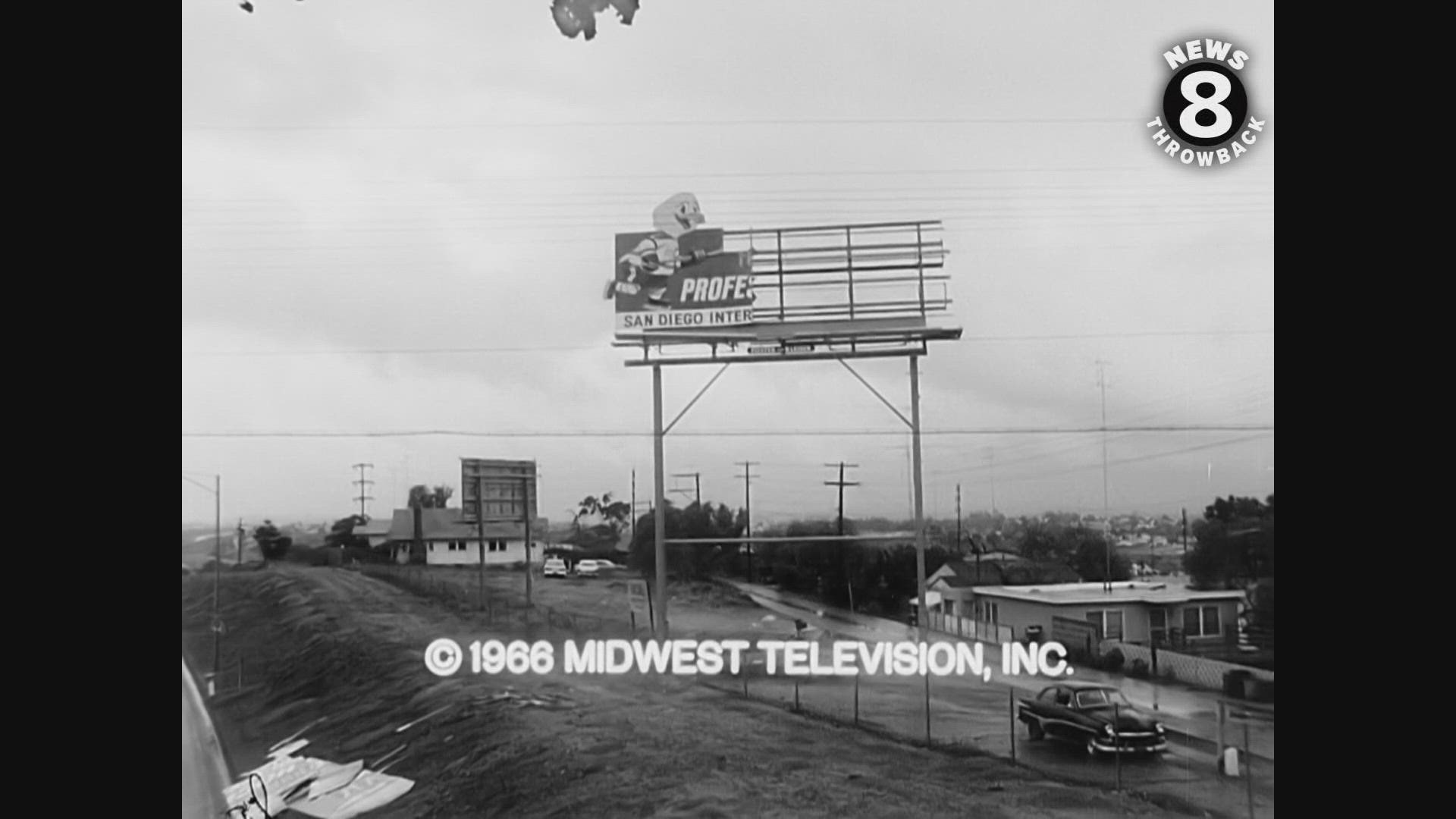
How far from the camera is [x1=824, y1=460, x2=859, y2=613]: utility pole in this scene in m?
2.58

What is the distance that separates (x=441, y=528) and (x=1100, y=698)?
4.85ft

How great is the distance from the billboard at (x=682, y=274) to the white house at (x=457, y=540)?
1.76 feet

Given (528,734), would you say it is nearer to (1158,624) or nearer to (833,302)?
(833,302)

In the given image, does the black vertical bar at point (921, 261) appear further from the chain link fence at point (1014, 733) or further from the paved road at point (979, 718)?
the chain link fence at point (1014, 733)

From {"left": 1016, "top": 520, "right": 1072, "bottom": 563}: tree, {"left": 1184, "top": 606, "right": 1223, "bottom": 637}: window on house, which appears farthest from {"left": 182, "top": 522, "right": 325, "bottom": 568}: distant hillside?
{"left": 1184, "top": 606, "right": 1223, "bottom": 637}: window on house

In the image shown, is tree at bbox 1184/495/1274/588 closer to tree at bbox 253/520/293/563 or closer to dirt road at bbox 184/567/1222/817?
dirt road at bbox 184/567/1222/817

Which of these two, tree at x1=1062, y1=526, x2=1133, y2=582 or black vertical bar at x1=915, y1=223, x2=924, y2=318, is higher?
black vertical bar at x1=915, y1=223, x2=924, y2=318

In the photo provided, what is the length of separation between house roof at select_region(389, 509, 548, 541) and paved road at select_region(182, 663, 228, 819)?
60 cm

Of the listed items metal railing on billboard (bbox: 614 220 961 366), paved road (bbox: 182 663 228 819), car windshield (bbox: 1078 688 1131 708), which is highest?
metal railing on billboard (bbox: 614 220 961 366)

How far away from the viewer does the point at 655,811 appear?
2.61 meters

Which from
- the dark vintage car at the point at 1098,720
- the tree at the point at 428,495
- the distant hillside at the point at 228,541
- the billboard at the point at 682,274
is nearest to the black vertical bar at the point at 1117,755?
the dark vintage car at the point at 1098,720

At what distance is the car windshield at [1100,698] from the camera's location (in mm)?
2568
